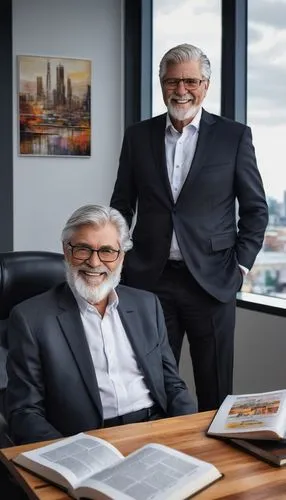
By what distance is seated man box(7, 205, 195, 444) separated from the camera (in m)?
1.90

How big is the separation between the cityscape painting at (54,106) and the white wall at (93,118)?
0.05m

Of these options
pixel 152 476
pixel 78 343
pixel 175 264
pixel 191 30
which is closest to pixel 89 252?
pixel 78 343

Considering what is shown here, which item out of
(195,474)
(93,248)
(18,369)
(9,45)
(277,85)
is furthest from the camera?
(9,45)

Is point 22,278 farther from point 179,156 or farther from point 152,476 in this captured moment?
point 152,476

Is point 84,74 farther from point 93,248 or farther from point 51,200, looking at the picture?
point 93,248

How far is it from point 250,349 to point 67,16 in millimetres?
2375

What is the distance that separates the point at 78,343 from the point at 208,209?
2.89ft

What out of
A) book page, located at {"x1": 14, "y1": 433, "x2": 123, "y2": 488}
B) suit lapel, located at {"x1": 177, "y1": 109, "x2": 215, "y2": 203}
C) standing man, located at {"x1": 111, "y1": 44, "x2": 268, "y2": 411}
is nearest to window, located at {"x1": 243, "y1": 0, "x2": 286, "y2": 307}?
standing man, located at {"x1": 111, "y1": 44, "x2": 268, "y2": 411}

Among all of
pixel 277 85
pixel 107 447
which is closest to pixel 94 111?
pixel 277 85

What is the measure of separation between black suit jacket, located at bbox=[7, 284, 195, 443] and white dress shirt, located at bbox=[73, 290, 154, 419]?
0.03 m

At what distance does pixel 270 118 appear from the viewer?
334cm

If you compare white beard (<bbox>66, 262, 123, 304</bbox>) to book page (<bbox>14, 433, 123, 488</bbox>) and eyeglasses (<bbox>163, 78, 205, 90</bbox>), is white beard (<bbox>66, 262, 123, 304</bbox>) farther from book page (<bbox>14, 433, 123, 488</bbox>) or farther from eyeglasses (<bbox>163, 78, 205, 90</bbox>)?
eyeglasses (<bbox>163, 78, 205, 90</bbox>)

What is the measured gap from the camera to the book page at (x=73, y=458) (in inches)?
52.7

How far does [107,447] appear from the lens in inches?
57.5
